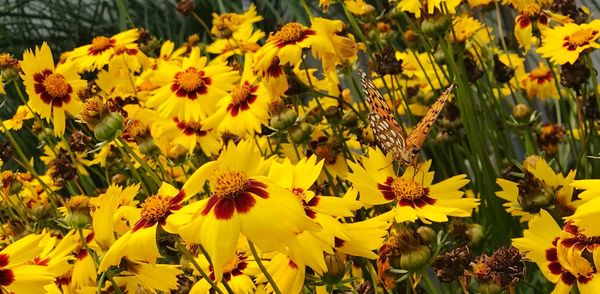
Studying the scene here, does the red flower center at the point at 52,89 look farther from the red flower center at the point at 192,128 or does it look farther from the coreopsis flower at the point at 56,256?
the coreopsis flower at the point at 56,256

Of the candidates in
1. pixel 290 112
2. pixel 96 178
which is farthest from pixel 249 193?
pixel 96 178

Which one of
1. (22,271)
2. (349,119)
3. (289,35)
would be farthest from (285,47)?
(22,271)

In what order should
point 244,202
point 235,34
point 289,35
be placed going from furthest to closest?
point 235,34, point 289,35, point 244,202

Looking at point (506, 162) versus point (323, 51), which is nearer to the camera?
point (323, 51)

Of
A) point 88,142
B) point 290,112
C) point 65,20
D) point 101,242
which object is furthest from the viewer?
point 65,20

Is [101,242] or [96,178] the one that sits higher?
[101,242]

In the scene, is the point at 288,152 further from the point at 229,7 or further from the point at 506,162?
the point at 229,7

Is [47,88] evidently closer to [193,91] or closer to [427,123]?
[193,91]
